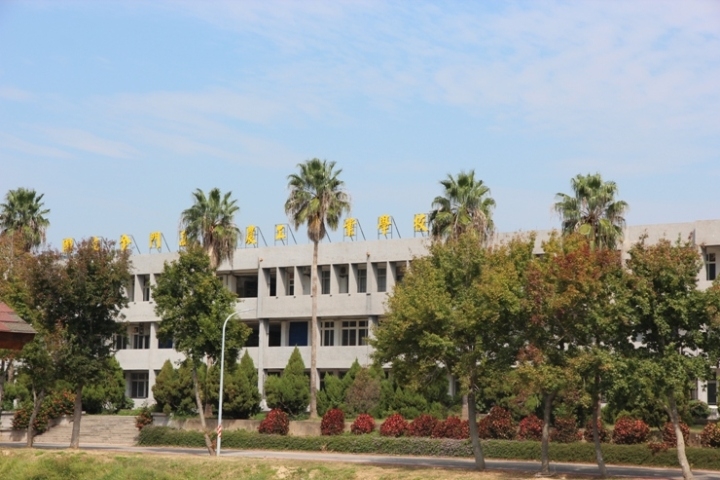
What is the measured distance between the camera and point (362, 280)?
69.6 metres

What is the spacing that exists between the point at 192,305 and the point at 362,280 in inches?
848

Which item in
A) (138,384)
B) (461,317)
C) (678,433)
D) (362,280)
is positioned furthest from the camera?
(138,384)

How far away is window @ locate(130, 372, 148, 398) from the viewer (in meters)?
79.1

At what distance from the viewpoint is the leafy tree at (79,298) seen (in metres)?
50.7

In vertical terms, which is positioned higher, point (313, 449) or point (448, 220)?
point (448, 220)

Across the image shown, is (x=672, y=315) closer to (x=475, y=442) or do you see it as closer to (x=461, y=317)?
(x=461, y=317)

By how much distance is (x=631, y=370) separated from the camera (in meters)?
35.0

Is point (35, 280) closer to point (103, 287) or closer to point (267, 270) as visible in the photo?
point (103, 287)

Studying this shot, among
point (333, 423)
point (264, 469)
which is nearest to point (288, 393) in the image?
point (333, 423)

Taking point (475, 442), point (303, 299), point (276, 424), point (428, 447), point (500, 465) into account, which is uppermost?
point (303, 299)

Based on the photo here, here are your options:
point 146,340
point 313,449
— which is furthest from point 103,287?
point 146,340

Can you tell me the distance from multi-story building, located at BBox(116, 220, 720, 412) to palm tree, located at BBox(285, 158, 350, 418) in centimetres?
579

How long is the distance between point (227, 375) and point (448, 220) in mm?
18038

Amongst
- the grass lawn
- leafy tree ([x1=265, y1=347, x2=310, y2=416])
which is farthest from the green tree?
leafy tree ([x1=265, y1=347, x2=310, y2=416])
